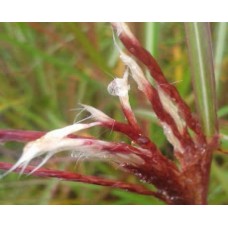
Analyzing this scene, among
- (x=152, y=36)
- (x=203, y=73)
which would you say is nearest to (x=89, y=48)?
(x=152, y=36)

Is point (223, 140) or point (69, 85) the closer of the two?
point (223, 140)

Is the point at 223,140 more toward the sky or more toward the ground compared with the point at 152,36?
more toward the ground

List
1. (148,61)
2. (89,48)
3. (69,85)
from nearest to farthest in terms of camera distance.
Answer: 1. (148,61)
2. (89,48)
3. (69,85)

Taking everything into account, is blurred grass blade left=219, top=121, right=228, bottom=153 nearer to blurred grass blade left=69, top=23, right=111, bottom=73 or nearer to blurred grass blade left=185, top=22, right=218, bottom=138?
blurred grass blade left=185, top=22, right=218, bottom=138

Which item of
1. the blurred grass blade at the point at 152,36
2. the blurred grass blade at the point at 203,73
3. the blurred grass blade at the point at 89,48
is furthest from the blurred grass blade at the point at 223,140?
the blurred grass blade at the point at 89,48

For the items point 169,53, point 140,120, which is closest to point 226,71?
point 169,53

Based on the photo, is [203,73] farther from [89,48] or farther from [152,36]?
[89,48]

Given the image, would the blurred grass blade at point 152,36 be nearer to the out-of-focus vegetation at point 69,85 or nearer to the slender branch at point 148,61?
the out-of-focus vegetation at point 69,85

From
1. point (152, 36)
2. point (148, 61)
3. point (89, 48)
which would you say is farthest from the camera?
point (89, 48)
